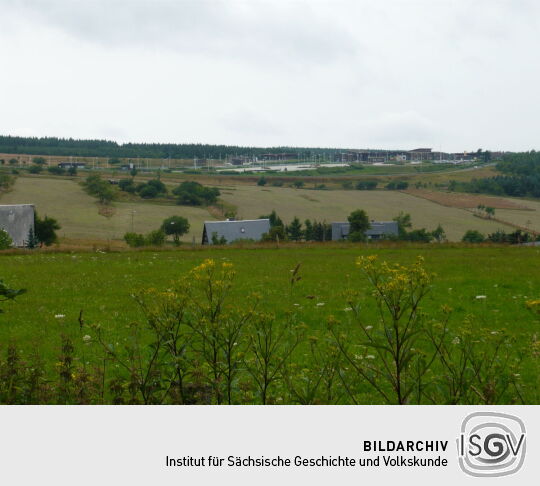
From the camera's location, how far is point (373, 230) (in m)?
77.8

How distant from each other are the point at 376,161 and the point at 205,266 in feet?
563

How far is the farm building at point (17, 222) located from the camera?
60088 millimetres

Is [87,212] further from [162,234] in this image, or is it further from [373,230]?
[373,230]

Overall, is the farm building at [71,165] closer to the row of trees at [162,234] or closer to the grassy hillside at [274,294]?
the row of trees at [162,234]

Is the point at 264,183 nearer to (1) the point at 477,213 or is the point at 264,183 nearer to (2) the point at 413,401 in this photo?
(1) the point at 477,213

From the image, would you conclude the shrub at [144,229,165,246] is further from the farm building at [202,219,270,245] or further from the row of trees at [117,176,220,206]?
the row of trees at [117,176,220,206]

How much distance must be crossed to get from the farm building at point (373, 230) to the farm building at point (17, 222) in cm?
3517

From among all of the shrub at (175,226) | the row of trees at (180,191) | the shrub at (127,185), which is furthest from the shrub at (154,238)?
the shrub at (127,185)

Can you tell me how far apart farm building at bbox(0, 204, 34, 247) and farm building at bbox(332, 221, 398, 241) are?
35.2 meters

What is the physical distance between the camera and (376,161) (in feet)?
566

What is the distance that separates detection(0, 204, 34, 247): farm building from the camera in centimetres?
6009
